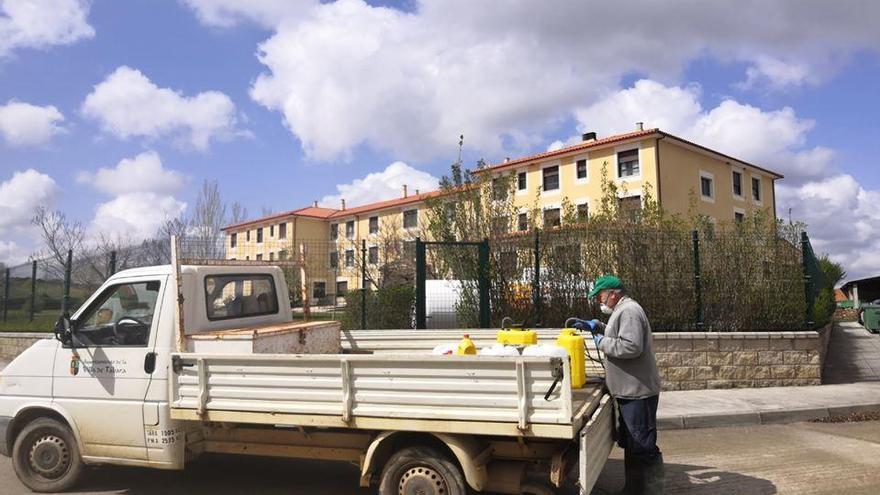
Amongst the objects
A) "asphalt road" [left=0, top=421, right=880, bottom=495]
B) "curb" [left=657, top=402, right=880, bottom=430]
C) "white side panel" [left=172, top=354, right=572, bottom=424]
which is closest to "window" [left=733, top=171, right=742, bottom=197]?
"curb" [left=657, top=402, right=880, bottom=430]

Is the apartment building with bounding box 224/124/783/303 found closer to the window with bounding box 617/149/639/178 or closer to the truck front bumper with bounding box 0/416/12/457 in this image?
the window with bounding box 617/149/639/178

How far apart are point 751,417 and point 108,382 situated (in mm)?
7428

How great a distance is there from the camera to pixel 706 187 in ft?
129

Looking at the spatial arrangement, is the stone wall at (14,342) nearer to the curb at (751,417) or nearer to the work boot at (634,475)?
the curb at (751,417)

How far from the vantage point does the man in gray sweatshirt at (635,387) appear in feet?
14.9

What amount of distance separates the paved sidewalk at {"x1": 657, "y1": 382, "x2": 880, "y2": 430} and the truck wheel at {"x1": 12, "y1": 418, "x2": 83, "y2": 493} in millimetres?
6383

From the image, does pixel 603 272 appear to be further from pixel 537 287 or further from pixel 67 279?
pixel 67 279

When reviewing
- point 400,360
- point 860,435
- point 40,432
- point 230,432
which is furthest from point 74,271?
point 860,435

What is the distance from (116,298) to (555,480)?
3932 millimetres

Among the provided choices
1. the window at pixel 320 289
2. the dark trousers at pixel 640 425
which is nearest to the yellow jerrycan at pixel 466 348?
the dark trousers at pixel 640 425

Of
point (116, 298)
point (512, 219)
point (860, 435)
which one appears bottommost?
point (860, 435)

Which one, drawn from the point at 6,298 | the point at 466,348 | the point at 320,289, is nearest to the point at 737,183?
the point at 320,289

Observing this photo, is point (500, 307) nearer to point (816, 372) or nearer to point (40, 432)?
point (816, 372)

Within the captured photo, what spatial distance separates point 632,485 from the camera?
473 cm
